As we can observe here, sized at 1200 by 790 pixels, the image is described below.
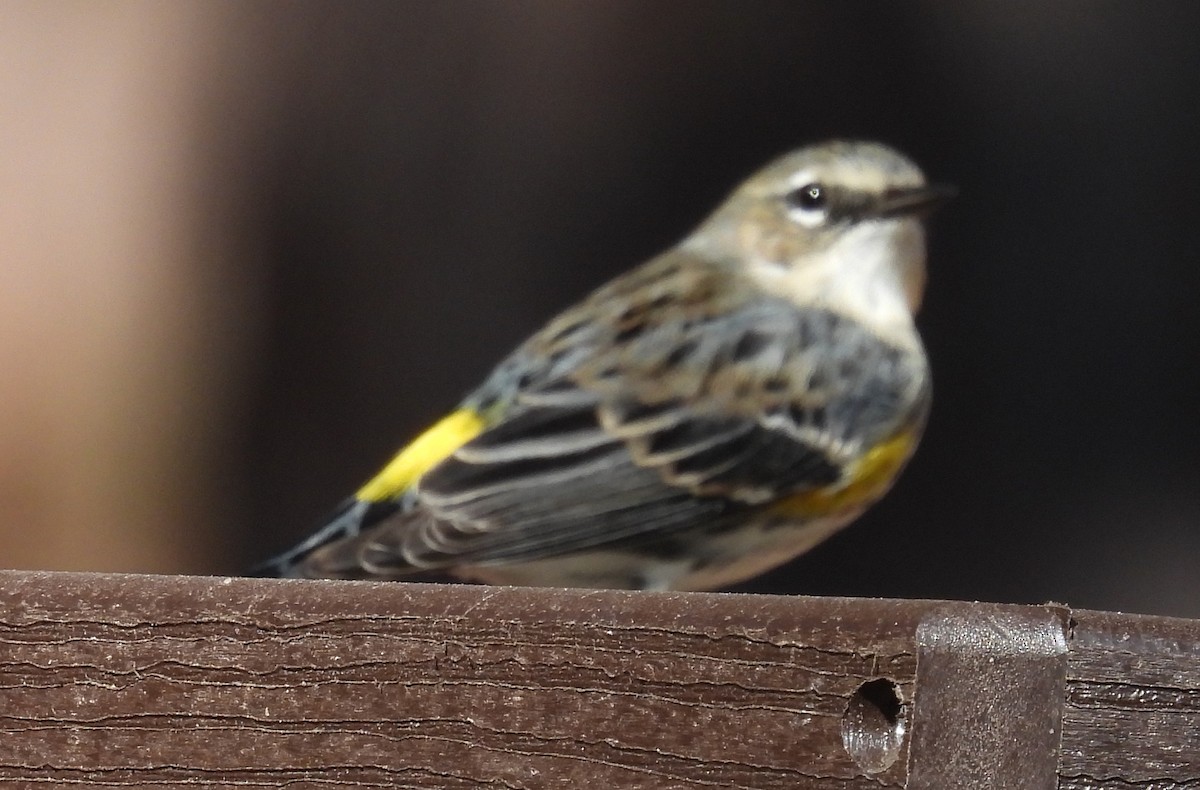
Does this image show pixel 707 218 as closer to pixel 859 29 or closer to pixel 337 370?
pixel 859 29

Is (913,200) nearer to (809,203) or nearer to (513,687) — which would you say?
(809,203)

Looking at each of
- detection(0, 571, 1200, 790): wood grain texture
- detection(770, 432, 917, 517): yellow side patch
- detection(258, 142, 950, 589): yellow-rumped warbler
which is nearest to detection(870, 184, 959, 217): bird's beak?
detection(258, 142, 950, 589): yellow-rumped warbler

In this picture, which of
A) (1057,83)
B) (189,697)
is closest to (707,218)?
(1057,83)

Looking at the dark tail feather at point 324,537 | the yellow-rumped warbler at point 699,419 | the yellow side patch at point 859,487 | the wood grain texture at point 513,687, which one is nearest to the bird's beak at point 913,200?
the yellow-rumped warbler at point 699,419

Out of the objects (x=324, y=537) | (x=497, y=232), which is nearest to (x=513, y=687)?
(x=324, y=537)

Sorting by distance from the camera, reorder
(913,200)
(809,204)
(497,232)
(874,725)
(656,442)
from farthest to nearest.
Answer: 1. (497,232)
2. (809,204)
3. (913,200)
4. (656,442)
5. (874,725)
